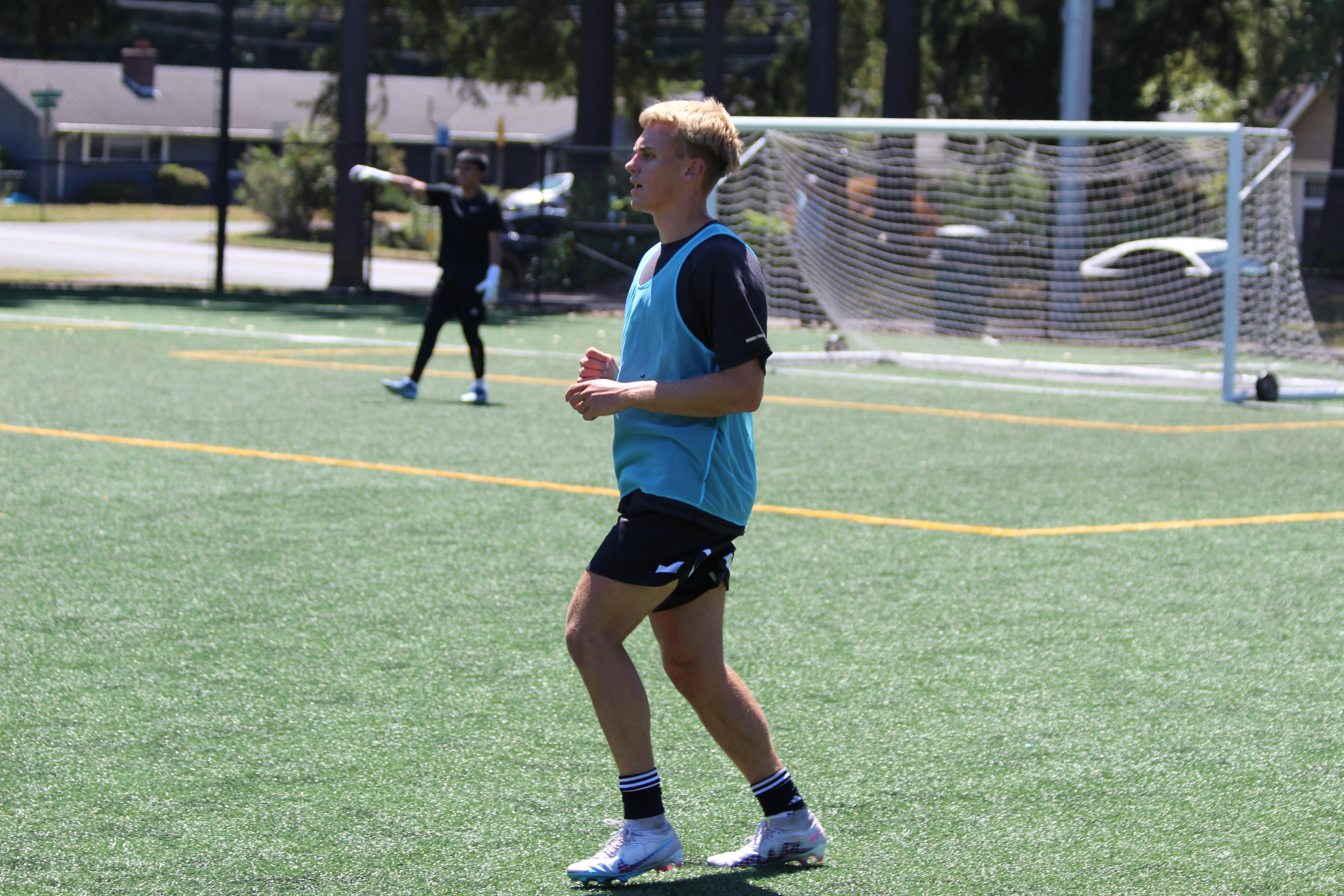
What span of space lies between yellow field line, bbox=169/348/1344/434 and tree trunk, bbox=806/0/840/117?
12.9 meters

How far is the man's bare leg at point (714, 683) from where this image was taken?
12.2 feet

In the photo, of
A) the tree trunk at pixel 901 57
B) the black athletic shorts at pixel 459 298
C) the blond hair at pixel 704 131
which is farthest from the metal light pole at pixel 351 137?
the blond hair at pixel 704 131

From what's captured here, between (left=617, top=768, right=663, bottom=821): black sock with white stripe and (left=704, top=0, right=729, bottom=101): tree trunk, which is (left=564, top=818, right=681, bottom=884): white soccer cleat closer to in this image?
(left=617, top=768, right=663, bottom=821): black sock with white stripe

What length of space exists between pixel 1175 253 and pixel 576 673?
1727 cm

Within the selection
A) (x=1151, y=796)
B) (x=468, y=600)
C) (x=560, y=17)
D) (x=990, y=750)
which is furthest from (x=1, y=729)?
(x=560, y=17)

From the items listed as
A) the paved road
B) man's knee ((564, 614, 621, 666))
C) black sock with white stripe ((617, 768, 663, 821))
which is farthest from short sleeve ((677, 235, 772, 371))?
the paved road

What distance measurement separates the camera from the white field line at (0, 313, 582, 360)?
58.5ft

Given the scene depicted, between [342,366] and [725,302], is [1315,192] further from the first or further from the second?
[725,302]

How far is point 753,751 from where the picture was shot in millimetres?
3799

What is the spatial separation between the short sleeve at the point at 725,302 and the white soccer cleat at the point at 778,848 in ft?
3.70

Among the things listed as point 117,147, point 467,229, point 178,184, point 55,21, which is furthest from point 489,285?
point 117,147

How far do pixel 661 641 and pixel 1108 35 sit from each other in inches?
1216

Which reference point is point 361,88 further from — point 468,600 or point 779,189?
point 468,600

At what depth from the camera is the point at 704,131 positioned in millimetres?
3533
